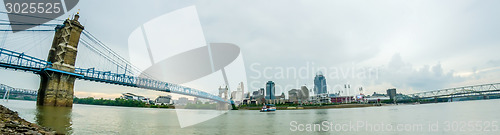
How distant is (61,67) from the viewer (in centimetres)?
3831

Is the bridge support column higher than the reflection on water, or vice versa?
the bridge support column

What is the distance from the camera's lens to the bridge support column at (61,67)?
3647cm

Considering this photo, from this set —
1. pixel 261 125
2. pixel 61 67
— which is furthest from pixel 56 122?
pixel 61 67

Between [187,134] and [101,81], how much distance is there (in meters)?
51.1

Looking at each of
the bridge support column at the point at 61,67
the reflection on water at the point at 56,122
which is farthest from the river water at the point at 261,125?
the bridge support column at the point at 61,67

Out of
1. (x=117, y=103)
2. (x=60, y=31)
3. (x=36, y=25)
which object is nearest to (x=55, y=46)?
(x=60, y=31)

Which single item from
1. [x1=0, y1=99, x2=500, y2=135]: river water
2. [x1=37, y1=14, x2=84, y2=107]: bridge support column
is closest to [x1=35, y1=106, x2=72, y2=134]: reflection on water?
[x1=0, y1=99, x2=500, y2=135]: river water

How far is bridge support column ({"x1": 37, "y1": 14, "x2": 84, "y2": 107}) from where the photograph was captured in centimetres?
3647

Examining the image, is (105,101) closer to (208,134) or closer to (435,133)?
(208,134)

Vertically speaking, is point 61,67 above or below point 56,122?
above

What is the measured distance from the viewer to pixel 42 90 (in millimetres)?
38531

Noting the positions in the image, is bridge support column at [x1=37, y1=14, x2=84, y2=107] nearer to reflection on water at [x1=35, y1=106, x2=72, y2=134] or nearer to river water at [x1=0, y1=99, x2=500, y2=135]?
river water at [x1=0, y1=99, x2=500, y2=135]

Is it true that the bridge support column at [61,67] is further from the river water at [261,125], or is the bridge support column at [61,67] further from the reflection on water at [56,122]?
the reflection on water at [56,122]

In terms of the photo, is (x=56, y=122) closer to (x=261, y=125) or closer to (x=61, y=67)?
(x=261, y=125)
